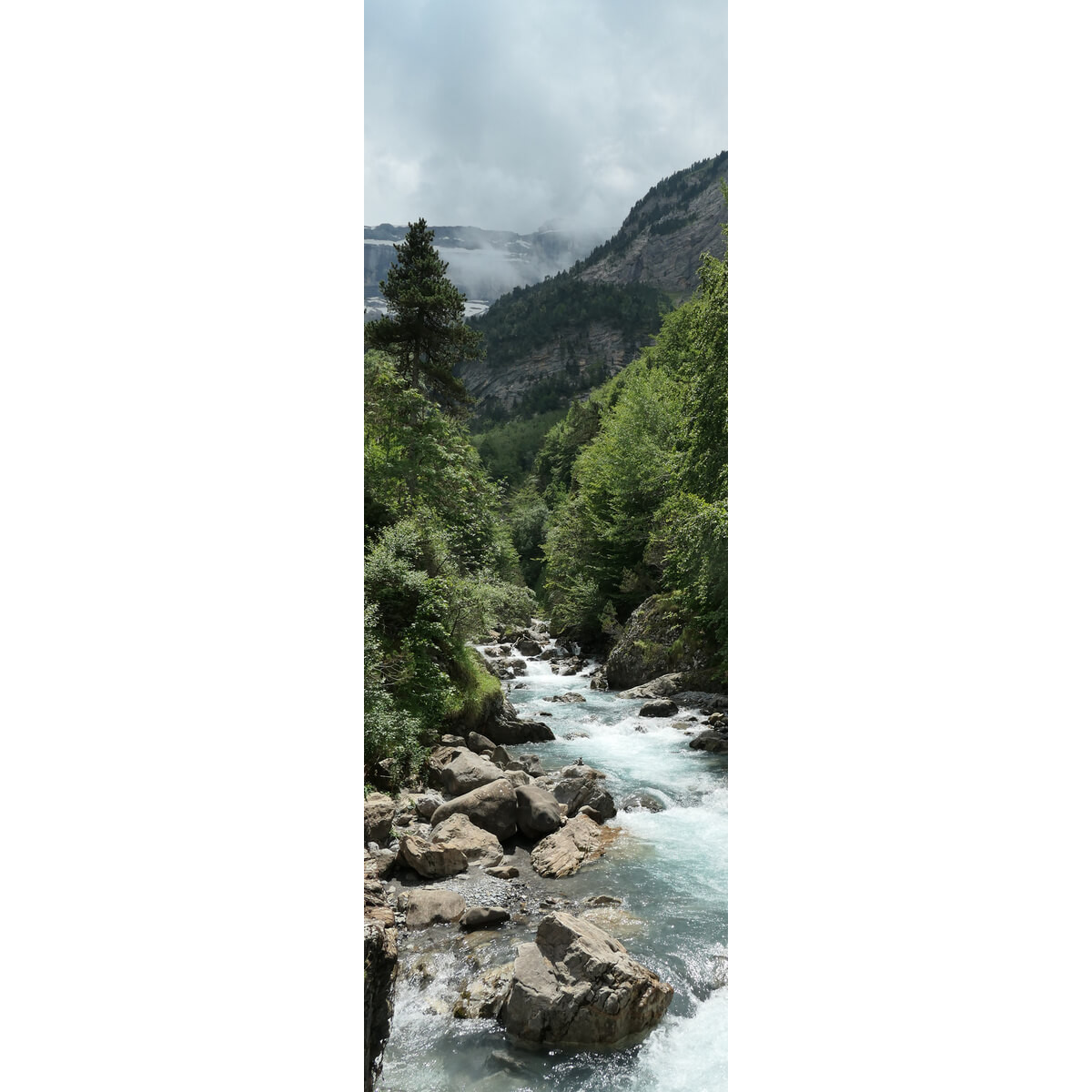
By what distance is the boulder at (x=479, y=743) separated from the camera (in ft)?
27.5

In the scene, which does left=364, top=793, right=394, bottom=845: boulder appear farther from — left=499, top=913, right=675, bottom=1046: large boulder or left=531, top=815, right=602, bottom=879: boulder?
left=499, top=913, right=675, bottom=1046: large boulder

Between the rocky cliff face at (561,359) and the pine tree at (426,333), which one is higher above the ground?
the rocky cliff face at (561,359)

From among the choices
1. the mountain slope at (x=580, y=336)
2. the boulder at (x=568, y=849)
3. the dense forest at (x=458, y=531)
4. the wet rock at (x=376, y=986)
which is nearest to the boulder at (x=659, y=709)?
the dense forest at (x=458, y=531)

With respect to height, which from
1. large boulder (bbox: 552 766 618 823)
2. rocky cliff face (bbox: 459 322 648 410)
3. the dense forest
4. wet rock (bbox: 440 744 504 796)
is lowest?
large boulder (bbox: 552 766 618 823)

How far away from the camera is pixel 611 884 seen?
530cm

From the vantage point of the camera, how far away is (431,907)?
4.82 meters

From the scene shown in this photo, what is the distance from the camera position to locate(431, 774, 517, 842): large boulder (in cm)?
612

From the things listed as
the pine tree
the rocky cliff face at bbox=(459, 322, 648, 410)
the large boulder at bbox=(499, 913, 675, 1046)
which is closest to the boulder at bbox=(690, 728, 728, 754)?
the large boulder at bbox=(499, 913, 675, 1046)

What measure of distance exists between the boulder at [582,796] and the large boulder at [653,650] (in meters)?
5.36

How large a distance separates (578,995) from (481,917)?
1.35 meters

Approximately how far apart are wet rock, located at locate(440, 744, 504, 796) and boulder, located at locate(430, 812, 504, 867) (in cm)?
73

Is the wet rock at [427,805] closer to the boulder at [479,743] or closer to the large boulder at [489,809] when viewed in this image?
the large boulder at [489,809]

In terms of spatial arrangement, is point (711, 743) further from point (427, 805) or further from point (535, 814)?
point (427, 805)

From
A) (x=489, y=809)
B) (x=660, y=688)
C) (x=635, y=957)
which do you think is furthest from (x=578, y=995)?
(x=660, y=688)
